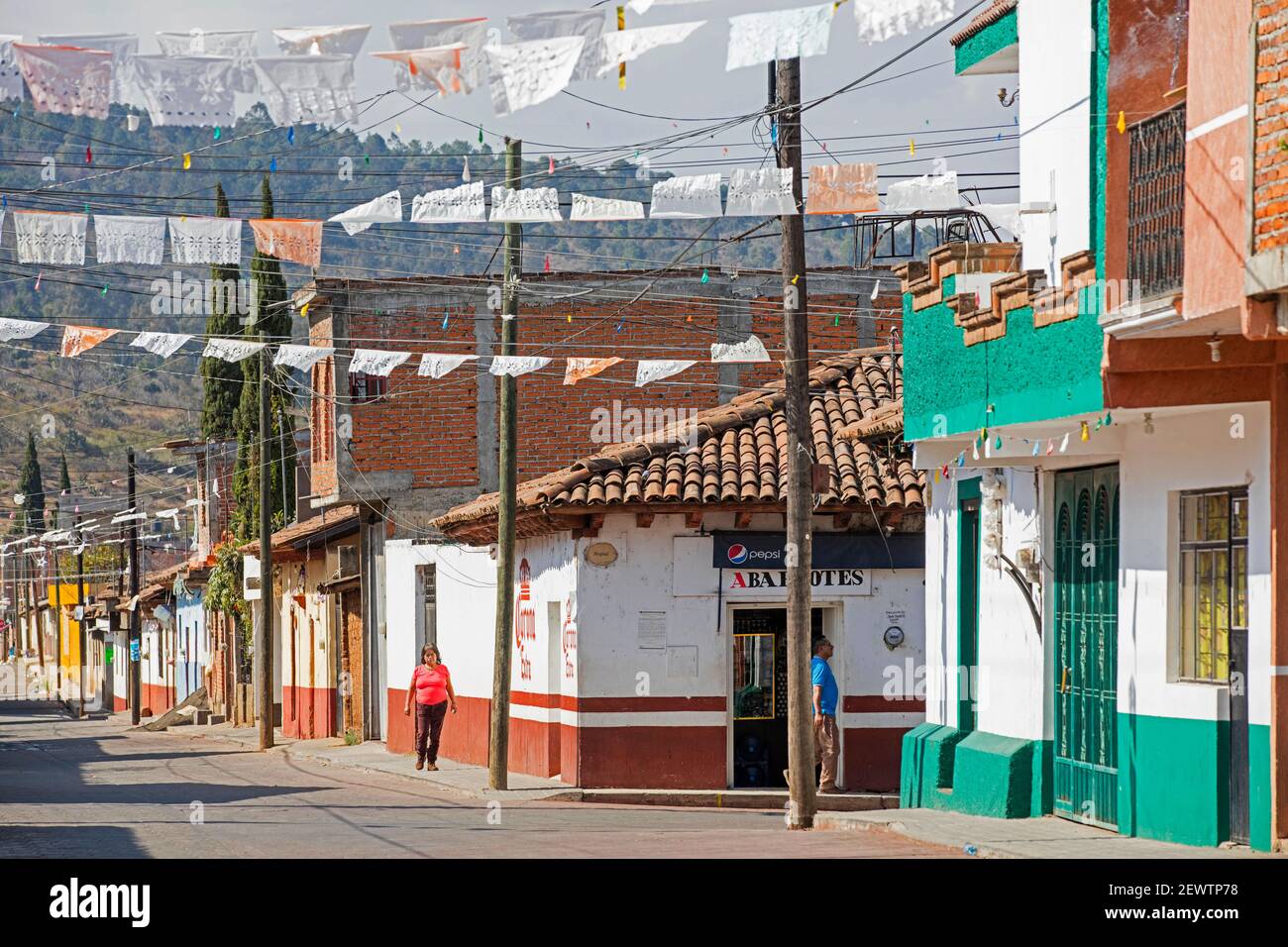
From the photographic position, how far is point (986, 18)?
17.7m

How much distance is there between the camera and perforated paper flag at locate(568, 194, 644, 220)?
16769 mm

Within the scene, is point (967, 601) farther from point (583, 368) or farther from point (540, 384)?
point (540, 384)

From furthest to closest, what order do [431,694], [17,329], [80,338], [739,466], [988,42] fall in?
[431,694]
[739,466]
[80,338]
[17,329]
[988,42]

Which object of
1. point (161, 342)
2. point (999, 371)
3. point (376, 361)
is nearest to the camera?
point (999, 371)

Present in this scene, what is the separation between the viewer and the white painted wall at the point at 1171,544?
1298cm

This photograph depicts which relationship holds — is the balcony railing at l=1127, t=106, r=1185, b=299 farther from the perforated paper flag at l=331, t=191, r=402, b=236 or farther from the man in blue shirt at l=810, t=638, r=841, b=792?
the man in blue shirt at l=810, t=638, r=841, b=792

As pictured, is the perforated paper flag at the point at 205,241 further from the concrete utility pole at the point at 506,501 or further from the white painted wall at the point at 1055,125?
the white painted wall at the point at 1055,125

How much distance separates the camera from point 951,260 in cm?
1675

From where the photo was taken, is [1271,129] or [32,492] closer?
[1271,129]

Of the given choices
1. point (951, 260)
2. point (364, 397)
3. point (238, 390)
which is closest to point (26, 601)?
point (238, 390)

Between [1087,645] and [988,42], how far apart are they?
5.89 metres

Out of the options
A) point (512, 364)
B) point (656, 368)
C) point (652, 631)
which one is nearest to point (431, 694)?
point (652, 631)

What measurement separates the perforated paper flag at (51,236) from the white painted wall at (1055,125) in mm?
8540

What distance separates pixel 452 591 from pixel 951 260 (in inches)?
581
